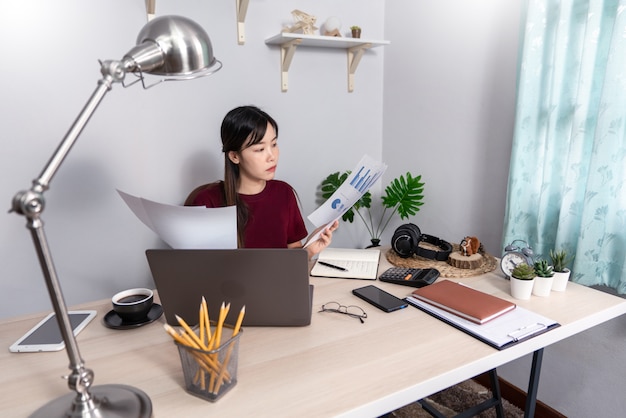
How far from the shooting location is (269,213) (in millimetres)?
1722

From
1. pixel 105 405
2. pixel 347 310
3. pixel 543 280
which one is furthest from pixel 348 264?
pixel 105 405

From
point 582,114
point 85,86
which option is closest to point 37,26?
point 85,86

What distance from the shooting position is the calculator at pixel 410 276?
1.31 m

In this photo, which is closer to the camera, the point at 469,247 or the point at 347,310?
the point at 347,310

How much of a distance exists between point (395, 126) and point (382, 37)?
0.50 m

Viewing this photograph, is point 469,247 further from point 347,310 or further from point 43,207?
point 43,207

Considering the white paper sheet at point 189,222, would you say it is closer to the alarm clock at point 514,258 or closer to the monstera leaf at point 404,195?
the alarm clock at point 514,258

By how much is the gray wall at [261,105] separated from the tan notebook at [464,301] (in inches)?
26.6

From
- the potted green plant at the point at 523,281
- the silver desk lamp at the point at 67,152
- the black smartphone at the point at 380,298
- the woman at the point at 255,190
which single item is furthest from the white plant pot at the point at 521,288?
the silver desk lamp at the point at 67,152

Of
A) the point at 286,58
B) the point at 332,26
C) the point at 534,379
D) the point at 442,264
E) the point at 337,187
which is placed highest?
the point at 332,26

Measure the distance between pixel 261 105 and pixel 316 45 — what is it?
1.40ft

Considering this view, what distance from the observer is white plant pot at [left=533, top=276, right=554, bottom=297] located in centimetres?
123

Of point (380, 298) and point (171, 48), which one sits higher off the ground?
point (171, 48)

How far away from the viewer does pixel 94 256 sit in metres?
1.88
